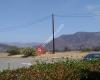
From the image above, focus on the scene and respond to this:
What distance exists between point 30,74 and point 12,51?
50.0 m

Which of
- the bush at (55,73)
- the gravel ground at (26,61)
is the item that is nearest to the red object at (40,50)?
the gravel ground at (26,61)

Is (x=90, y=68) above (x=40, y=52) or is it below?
below

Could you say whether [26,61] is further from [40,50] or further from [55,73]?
[55,73]

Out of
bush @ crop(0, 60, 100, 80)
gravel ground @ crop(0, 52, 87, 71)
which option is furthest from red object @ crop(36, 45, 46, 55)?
bush @ crop(0, 60, 100, 80)

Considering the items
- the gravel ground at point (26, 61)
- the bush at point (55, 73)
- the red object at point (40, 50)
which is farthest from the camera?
the red object at point (40, 50)

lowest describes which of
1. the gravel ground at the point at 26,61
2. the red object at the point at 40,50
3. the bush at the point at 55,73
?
the bush at the point at 55,73

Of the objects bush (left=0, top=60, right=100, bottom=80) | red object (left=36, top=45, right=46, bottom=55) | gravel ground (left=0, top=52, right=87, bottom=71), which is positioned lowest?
bush (left=0, top=60, right=100, bottom=80)

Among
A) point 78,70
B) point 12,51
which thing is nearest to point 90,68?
point 78,70

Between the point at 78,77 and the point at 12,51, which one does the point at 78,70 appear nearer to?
the point at 78,77

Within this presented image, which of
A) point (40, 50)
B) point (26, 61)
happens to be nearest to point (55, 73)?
point (26, 61)

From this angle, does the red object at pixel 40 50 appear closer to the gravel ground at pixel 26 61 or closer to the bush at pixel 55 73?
the gravel ground at pixel 26 61

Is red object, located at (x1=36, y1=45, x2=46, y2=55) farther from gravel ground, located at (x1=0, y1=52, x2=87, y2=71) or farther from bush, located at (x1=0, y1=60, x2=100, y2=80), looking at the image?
bush, located at (x1=0, y1=60, x2=100, y2=80)

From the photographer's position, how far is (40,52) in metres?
57.2

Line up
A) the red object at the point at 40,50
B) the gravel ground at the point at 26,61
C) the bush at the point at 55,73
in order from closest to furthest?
the bush at the point at 55,73 < the gravel ground at the point at 26,61 < the red object at the point at 40,50
